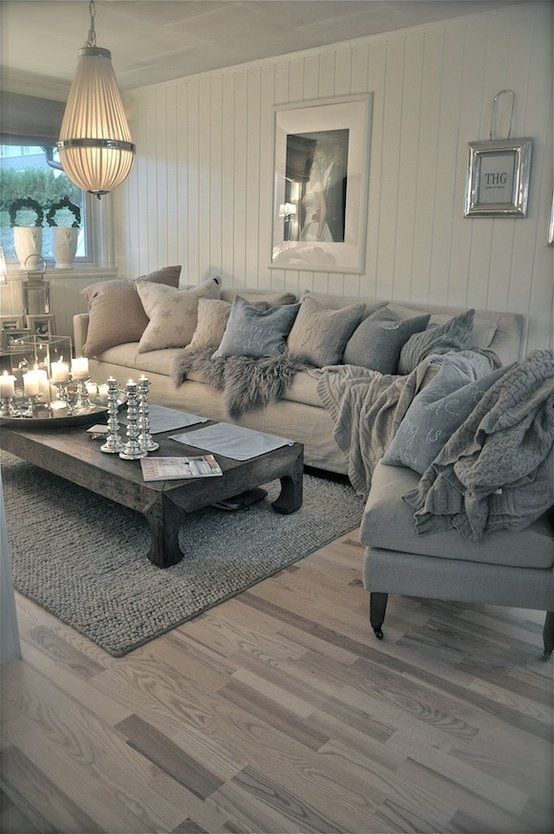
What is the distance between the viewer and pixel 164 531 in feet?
8.33

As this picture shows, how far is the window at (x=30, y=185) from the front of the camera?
5453mm

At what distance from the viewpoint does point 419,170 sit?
4078mm

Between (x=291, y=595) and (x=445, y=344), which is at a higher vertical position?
(x=445, y=344)

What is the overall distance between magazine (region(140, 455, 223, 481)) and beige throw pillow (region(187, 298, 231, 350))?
5.60 feet

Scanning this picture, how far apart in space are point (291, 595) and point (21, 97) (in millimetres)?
4683

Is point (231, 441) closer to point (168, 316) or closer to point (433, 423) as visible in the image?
point (433, 423)

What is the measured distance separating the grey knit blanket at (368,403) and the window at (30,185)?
3294 mm

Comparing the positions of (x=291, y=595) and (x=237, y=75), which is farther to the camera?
(x=237, y=75)

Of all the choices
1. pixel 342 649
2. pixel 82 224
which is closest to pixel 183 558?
pixel 342 649

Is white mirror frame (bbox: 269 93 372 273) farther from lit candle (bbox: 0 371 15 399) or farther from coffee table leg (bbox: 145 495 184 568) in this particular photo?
coffee table leg (bbox: 145 495 184 568)

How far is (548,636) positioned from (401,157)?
3.04 metres

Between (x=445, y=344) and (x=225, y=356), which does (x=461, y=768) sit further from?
(x=225, y=356)

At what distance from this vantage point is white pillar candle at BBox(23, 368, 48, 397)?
3.36 metres

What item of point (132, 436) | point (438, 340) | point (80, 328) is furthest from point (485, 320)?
point (80, 328)
